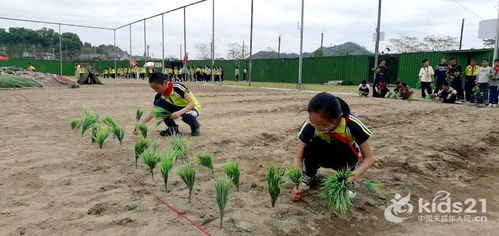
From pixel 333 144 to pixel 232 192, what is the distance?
2.90 feet

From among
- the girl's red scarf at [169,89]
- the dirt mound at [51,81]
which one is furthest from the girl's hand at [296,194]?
the dirt mound at [51,81]

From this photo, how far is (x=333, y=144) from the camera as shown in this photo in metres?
2.78

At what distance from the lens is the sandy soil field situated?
2.42m

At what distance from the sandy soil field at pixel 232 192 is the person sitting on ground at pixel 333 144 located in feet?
0.78

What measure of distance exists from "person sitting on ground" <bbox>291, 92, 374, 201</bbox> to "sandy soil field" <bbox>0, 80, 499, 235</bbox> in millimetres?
237

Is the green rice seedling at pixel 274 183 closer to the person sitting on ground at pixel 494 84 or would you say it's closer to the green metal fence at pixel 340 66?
the person sitting on ground at pixel 494 84

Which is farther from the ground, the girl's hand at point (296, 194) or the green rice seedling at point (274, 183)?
the green rice seedling at point (274, 183)

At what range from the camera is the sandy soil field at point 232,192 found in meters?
2.42

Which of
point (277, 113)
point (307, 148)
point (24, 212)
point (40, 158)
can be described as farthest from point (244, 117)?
point (24, 212)

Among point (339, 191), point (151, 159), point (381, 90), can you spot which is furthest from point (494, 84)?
point (151, 159)

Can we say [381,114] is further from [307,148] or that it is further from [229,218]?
[229,218]

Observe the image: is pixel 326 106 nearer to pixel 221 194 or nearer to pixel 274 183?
pixel 274 183

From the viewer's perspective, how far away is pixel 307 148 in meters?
2.90

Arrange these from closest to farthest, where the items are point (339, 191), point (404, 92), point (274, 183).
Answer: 1. point (339, 191)
2. point (274, 183)
3. point (404, 92)
